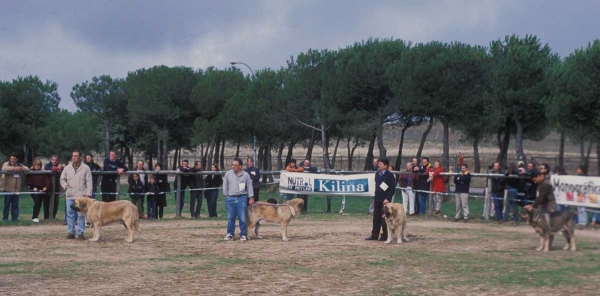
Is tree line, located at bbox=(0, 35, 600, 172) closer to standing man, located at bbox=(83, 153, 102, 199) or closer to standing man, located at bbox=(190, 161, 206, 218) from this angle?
standing man, located at bbox=(190, 161, 206, 218)

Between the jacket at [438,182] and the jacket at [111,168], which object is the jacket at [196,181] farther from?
the jacket at [438,182]

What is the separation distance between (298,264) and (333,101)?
37363 millimetres

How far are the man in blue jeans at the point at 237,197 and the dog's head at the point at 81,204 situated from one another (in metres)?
3.18

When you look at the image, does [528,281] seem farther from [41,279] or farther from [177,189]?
[177,189]

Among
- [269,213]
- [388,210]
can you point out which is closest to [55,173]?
[269,213]

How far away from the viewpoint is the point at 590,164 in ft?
39.4

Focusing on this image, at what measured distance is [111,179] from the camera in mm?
22500

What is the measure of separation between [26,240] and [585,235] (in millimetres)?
12172

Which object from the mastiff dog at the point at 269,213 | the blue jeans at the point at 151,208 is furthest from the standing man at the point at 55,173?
the mastiff dog at the point at 269,213

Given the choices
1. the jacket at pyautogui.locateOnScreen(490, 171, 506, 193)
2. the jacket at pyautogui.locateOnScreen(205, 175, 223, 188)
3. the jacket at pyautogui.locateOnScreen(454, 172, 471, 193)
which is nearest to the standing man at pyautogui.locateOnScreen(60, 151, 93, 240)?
the jacket at pyautogui.locateOnScreen(205, 175, 223, 188)

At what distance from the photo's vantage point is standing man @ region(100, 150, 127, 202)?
2227 cm

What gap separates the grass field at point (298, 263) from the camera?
1073 cm

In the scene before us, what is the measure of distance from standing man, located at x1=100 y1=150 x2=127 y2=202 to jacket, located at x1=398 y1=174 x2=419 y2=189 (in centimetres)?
981

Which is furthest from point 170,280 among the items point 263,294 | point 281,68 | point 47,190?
point 281,68
